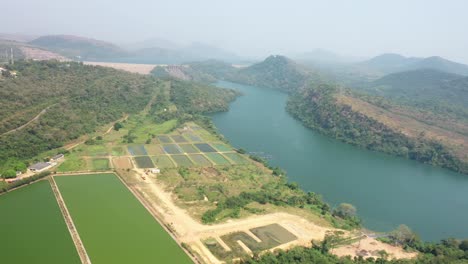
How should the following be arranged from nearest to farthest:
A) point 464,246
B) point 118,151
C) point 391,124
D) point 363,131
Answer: point 464,246 < point 118,151 < point 363,131 < point 391,124

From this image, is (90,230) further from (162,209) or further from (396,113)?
(396,113)

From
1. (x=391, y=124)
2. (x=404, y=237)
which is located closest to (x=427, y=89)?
(x=391, y=124)

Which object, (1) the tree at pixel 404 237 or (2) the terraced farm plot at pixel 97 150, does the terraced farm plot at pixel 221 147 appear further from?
(1) the tree at pixel 404 237

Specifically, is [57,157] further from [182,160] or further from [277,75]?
[277,75]

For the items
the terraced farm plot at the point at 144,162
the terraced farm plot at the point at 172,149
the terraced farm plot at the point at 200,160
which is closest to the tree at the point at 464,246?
the terraced farm plot at the point at 200,160

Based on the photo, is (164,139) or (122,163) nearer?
(122,163)

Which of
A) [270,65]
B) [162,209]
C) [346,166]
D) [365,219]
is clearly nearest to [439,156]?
[346,166]
